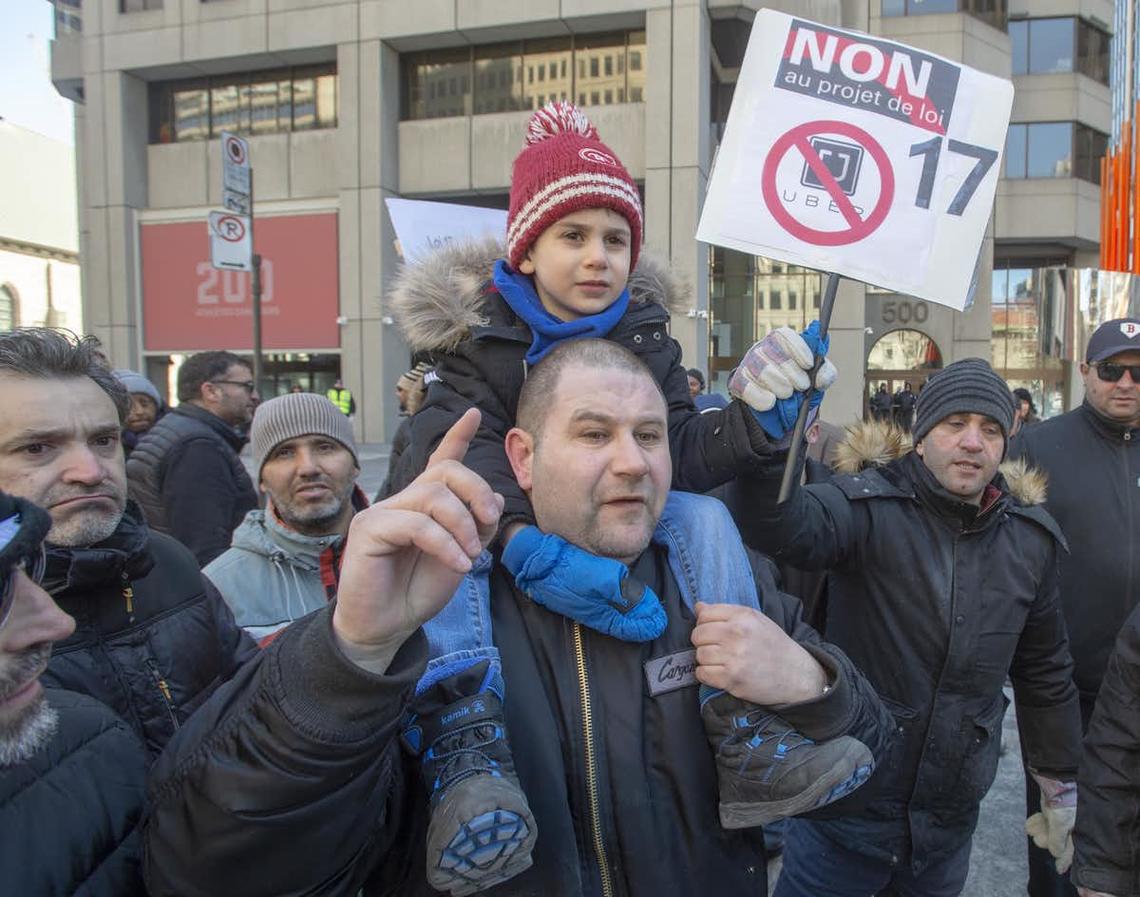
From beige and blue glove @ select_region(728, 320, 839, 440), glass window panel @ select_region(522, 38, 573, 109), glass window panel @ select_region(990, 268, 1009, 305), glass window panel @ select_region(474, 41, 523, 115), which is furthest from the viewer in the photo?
glass window panel @ select_region(990, 268, 1009, 305)

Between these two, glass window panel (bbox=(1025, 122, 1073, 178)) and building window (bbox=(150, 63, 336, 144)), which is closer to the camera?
building window (bbox=(150, 63, 336, 144))

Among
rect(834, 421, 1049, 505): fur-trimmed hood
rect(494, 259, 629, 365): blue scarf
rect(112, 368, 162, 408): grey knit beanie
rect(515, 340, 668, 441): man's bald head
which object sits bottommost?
rect(834, 421, 1049, 505): fur-trimmed hood

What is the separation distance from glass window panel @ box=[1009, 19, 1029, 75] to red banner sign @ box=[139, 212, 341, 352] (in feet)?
73.6

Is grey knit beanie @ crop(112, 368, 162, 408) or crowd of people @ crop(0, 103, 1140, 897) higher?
grey knit beanie @ crop(112, 368, 162, 408)

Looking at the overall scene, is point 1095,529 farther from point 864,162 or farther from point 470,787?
point 470,787

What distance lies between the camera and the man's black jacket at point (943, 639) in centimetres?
253

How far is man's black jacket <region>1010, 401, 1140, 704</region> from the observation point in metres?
3.19

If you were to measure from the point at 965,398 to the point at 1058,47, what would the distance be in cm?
2981

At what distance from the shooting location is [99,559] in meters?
1.71

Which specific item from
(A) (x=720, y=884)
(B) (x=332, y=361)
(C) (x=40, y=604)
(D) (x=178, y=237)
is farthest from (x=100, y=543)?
(D) (x=178, y=237)

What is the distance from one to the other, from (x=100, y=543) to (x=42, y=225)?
51.7m

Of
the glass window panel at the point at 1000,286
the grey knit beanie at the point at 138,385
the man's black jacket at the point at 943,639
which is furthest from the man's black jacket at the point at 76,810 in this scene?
the glass window panel at the point at 1000,286

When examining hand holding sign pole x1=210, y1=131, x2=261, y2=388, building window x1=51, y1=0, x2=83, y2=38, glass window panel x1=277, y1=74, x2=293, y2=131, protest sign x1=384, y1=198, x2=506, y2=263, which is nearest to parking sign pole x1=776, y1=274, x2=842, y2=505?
protest sign x1=384, y1=198, x2=506, y2=263

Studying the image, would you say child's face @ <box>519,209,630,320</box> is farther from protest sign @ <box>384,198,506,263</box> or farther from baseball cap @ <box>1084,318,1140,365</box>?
baseball cap @ <box>1084,318,1140,365</box>
